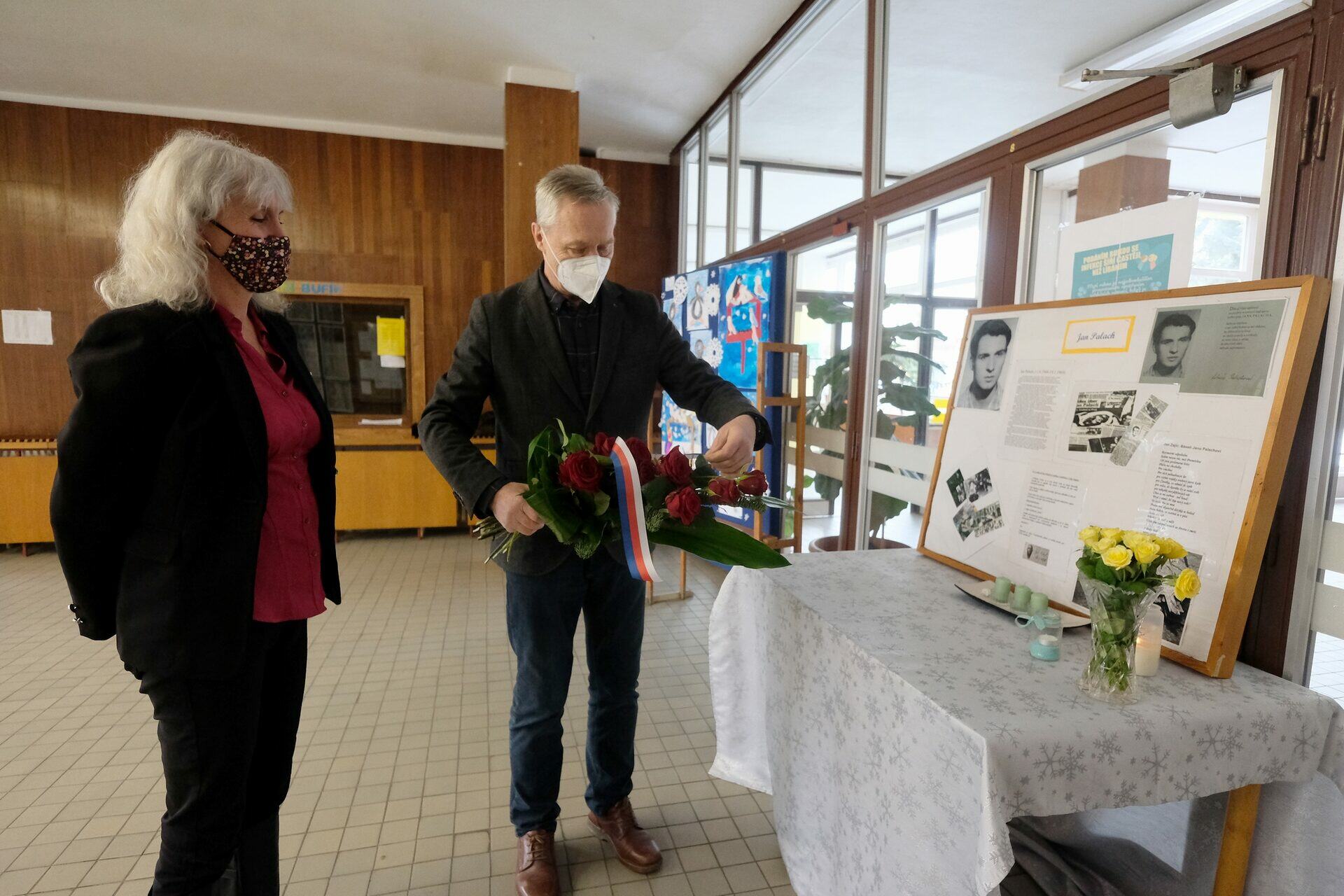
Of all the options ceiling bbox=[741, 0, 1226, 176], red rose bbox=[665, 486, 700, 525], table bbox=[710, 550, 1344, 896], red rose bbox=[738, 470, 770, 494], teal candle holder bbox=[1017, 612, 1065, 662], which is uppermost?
ceiling bbox=[741, 0, 1226, 176]

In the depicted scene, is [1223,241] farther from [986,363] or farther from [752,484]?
[752,484]

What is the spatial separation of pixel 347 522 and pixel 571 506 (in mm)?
4573

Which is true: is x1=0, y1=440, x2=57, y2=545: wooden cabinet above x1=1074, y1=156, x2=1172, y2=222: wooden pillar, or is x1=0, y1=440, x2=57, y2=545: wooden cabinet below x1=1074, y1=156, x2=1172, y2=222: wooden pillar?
below

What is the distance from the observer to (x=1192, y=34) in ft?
5.22

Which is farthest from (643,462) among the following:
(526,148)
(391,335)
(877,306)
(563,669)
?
(391,335)

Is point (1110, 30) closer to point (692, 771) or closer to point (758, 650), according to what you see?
point (758, 650)

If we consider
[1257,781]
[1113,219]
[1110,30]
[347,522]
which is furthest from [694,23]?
[347,522]

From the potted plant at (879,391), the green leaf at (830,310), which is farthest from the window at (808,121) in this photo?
the potted plant at (879,391)

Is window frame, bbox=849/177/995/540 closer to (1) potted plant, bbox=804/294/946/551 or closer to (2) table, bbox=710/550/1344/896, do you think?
(1) potted plant, bbox=804/294/946/551

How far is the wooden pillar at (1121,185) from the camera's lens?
5.31ft

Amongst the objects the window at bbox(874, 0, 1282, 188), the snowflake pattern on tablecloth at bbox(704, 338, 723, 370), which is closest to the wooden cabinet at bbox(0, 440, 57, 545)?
the snowflake pattern on tablecloth at bbox(704, 338, 723, 370)

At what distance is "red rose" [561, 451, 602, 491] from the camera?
117 cm

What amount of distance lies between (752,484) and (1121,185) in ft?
4.33

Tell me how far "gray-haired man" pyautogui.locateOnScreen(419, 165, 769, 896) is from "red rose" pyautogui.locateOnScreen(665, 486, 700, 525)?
0.29m
